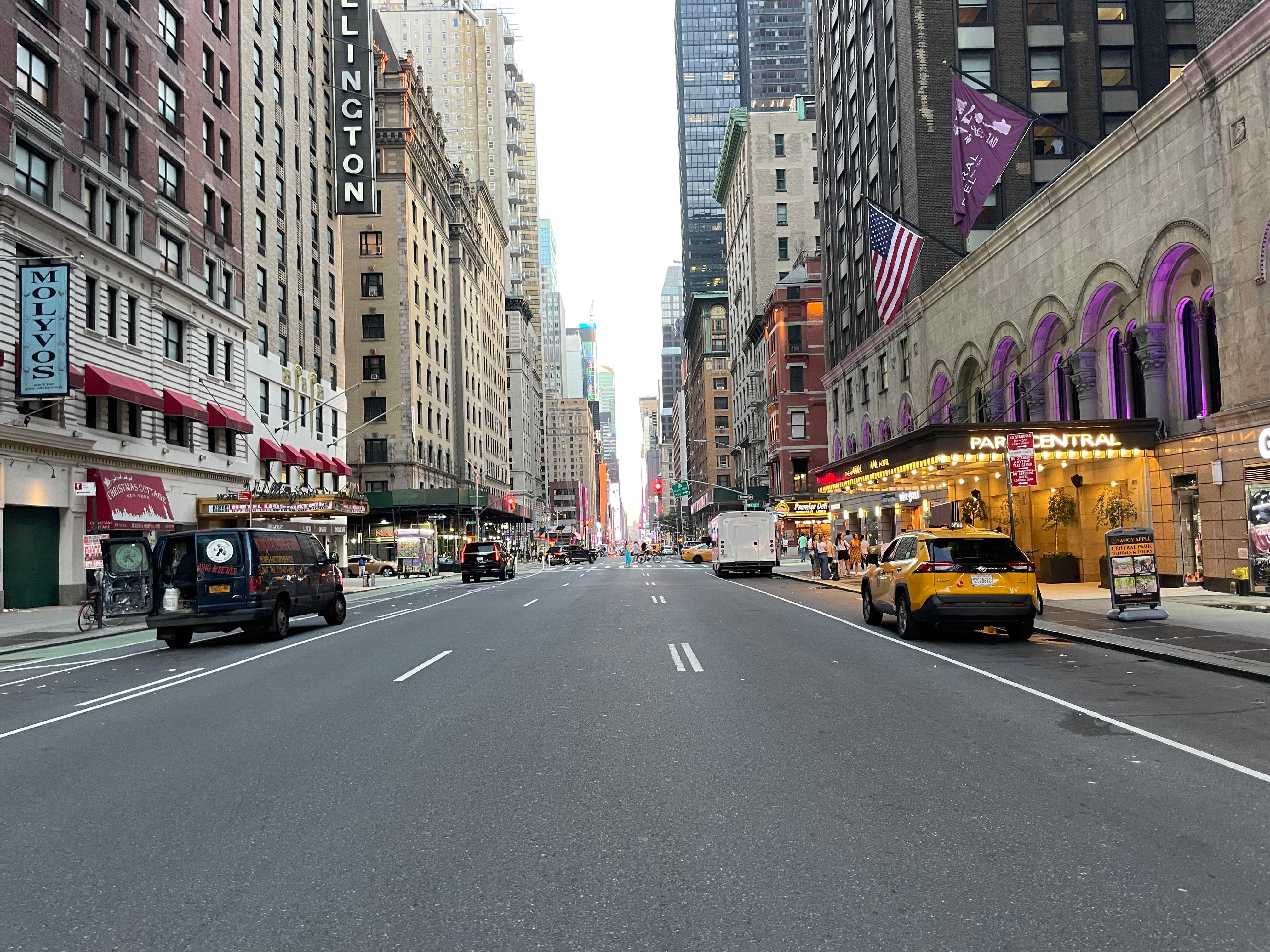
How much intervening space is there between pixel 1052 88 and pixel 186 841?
152 feet

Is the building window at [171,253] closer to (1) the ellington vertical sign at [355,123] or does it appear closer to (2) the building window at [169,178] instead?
(2) the building window at [169,178]

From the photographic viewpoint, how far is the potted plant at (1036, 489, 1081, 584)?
27469 mm

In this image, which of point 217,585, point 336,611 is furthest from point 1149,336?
point 217,585

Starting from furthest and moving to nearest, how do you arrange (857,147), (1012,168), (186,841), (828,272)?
(828,272)
(857,147)
(1012,168)
(186,841)

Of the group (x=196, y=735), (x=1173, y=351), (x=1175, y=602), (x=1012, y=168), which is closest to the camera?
(x=196, y=735)

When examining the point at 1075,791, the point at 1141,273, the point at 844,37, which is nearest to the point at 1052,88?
the point at 844,37

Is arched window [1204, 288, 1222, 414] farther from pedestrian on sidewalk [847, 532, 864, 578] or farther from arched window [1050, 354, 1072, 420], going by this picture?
pedestrian on sidewalk [847, 532, 864, 578]

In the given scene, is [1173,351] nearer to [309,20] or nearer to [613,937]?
[613,937]

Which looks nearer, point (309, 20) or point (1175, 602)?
point (1175, 602)

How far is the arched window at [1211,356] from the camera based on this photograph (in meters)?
21.3

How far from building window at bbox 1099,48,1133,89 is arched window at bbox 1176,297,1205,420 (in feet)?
82.3

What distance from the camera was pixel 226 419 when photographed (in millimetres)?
38125

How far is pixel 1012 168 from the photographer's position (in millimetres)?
41000

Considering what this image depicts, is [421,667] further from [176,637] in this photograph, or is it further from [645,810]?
[645,810]
